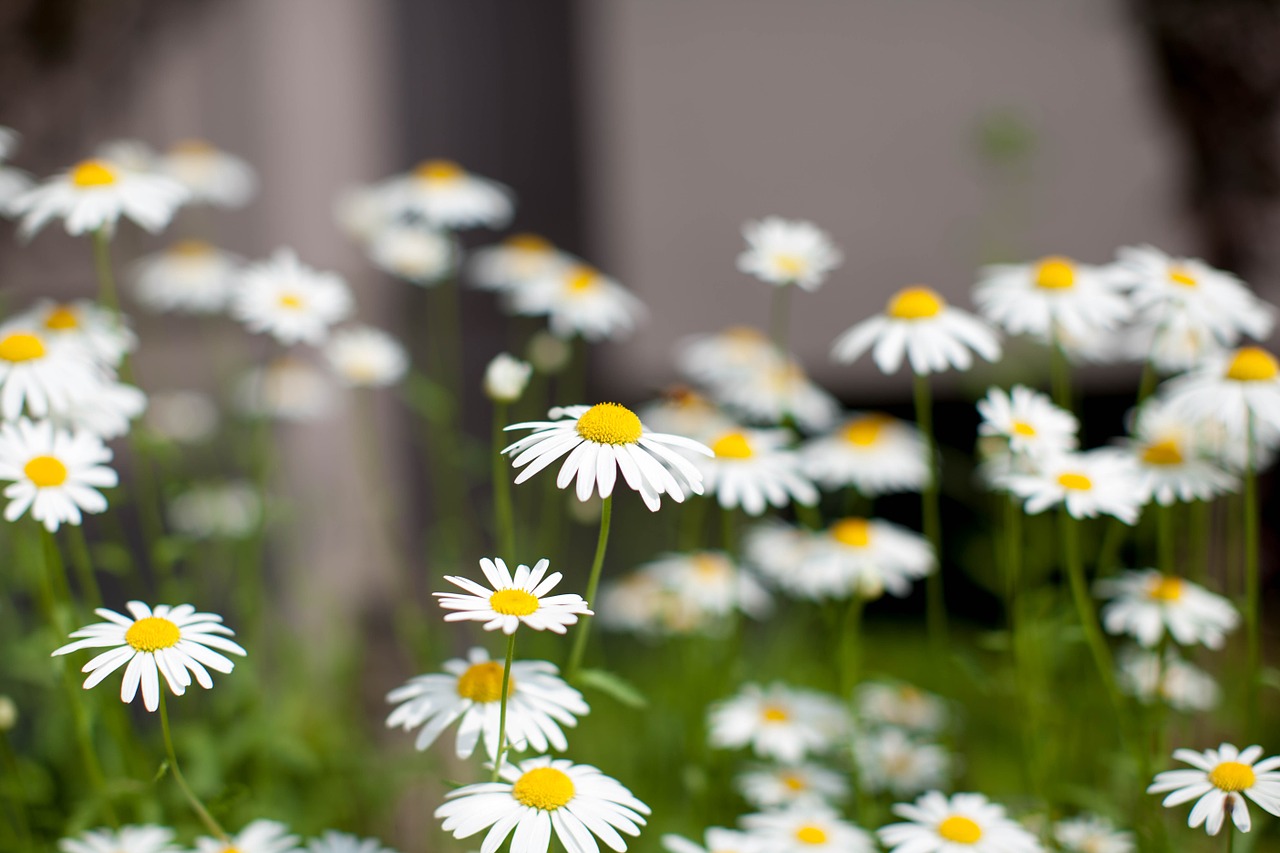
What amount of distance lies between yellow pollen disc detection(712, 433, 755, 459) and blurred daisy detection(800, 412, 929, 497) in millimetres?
269

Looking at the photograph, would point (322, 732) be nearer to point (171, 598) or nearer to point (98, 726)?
point (98, 726)

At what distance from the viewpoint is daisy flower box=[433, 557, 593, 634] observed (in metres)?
1.01

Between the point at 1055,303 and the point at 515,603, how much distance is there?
101 cm

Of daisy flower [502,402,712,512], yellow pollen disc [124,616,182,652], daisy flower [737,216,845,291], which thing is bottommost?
yellow pollen disc [124,616,182,652]

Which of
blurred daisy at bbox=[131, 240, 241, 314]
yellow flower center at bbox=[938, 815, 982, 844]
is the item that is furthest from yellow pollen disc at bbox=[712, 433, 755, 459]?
blurred daisy at bbox=[131, 240, 241, 314]

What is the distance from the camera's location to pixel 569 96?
16.6ft

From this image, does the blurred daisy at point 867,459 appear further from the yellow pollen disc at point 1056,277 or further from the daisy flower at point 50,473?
the daisy flower at point 50,473

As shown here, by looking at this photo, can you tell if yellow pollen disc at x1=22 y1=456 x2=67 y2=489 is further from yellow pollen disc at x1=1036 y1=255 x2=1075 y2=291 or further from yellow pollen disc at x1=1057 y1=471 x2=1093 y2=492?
yellow pollen disc at x1=1036 y1=255 x2=1075 y2=291

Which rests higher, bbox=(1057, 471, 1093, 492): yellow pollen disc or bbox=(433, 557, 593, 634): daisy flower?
bbox=(1057, 471, 1093, 492): yellow pollen disc

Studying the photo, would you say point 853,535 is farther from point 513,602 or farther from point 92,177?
point 92,177

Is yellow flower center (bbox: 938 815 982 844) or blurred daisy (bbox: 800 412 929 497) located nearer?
yellow flower center (bbox: 938 815 982 844)

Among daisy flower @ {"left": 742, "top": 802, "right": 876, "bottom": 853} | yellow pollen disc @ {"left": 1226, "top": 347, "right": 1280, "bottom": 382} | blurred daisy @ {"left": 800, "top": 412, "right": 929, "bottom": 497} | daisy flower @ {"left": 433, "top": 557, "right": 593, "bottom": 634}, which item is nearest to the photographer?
daisy flower @ {"left": 433, "top": 557, "right": 593, "bottom": 634}

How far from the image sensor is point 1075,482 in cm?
145

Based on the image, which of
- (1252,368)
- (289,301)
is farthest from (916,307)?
(289,301)
